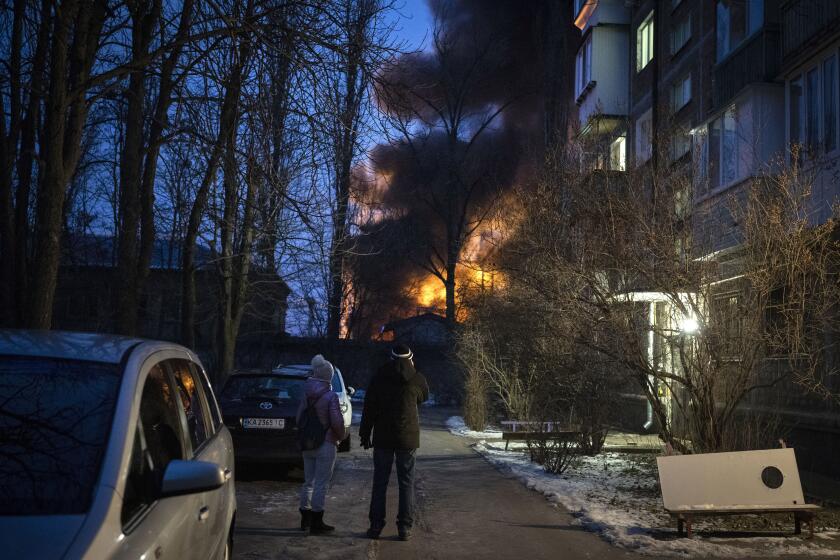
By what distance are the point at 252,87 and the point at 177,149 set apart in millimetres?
4864

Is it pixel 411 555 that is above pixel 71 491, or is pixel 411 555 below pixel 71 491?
below

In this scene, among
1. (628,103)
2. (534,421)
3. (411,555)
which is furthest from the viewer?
(628,103)

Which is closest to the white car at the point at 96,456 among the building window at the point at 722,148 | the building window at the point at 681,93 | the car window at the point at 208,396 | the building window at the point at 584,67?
the car window at the point at 208,396

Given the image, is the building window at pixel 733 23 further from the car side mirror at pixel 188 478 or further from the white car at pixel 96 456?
the car side mirror at pixel 188 478

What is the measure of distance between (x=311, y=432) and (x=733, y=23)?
1457cm

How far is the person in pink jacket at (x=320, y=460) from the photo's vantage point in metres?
8.17

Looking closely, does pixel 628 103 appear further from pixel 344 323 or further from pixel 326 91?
pixel 344 323

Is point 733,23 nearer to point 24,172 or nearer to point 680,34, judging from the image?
point 680,34

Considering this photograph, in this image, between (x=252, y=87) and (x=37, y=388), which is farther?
(x=252, y=87)

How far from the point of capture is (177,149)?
1480 centimetres

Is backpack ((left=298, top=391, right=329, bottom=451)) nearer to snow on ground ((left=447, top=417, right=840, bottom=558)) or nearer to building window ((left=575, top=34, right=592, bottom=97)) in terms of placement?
snow on ground ((left=447, top=417, right=840, bottom=558))

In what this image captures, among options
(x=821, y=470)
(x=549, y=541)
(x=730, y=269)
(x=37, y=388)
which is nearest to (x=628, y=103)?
(x=821, y=470)

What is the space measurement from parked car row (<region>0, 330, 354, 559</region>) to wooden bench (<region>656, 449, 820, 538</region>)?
507cm

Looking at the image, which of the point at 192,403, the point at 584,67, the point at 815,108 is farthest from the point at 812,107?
the point at 584,67
